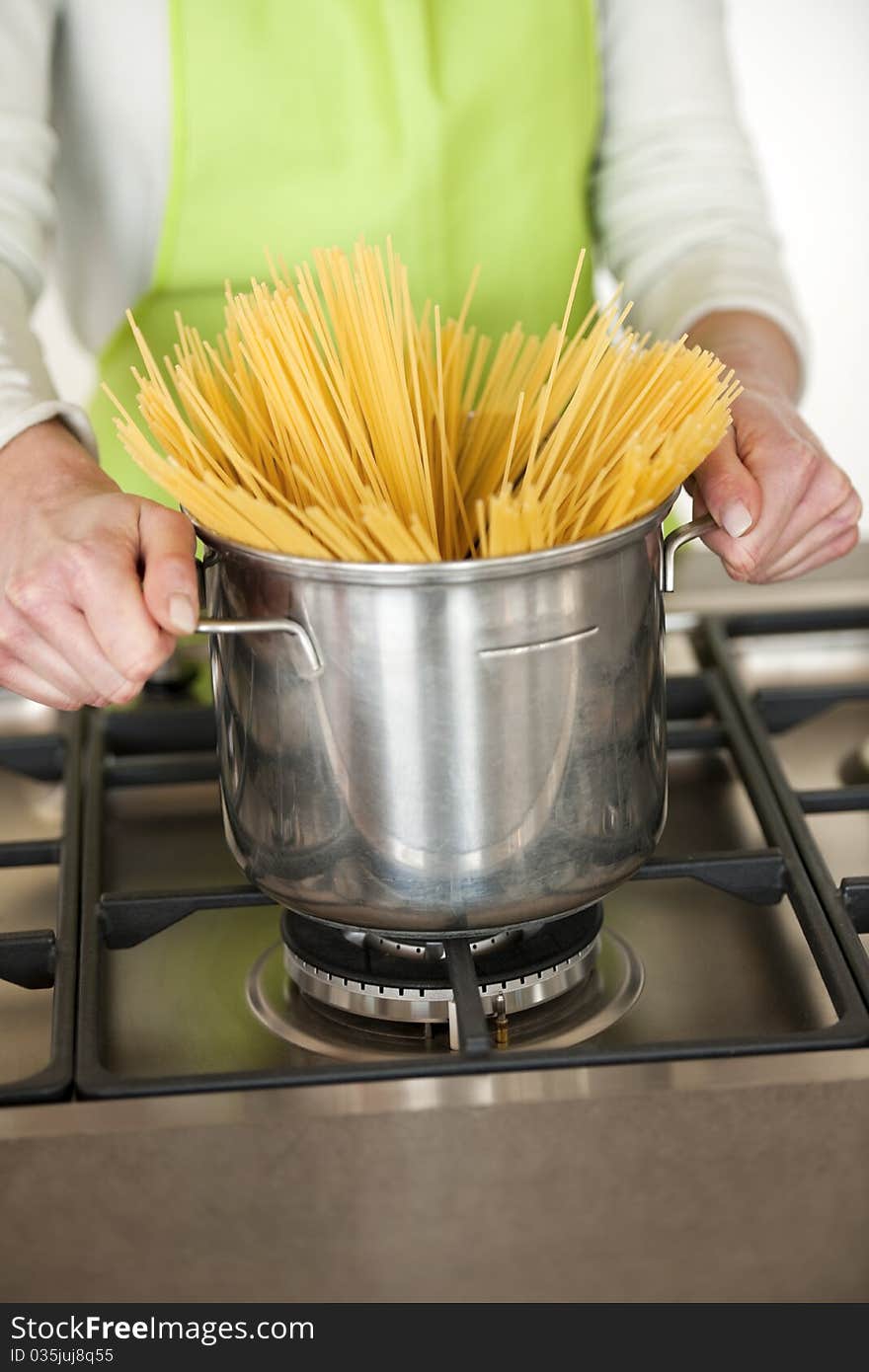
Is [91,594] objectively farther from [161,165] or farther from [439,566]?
[161,165]

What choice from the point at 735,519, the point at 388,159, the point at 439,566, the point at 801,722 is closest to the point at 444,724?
the point at 439,566

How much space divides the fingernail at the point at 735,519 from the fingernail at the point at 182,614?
0.72 ft

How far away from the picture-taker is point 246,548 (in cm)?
51

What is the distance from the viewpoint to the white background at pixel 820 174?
241 centimetres

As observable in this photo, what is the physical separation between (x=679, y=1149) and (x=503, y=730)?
0.50 ft

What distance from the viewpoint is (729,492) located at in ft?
2.06

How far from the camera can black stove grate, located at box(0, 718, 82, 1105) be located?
0.54 meters

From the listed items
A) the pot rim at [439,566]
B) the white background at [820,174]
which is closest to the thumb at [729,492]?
the pot rim at [439,566]

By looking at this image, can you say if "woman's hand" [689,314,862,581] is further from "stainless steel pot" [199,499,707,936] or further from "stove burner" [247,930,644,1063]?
"stove burner" [247,930,644,1063]

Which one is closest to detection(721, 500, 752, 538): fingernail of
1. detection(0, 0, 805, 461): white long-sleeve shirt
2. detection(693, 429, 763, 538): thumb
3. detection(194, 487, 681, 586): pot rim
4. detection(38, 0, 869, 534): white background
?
detection(693, 429, 763, 538): thumb

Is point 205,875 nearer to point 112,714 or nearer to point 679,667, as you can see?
point 112,714

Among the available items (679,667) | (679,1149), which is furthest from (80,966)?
(679,667)

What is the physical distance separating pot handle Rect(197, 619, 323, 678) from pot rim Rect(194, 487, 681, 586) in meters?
0.02

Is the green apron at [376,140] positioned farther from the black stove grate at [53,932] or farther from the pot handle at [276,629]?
the pot handle at [276,629]
